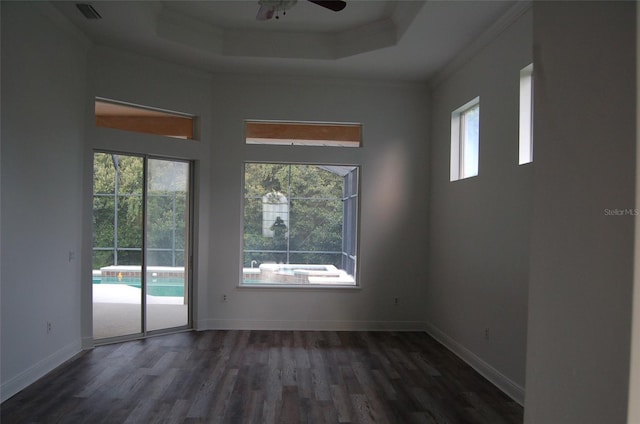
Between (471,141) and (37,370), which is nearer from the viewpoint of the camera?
(37,370)

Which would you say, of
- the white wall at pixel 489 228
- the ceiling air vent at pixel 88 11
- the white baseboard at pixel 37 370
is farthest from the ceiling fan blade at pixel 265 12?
the white baseboard at pixel 37 370

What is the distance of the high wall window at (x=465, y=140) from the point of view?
15.0 ft

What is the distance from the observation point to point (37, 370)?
11.8 ft

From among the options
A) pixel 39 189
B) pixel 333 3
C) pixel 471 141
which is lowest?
pixel 39 189

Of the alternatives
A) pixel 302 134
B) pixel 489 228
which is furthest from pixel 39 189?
pixel 489 228

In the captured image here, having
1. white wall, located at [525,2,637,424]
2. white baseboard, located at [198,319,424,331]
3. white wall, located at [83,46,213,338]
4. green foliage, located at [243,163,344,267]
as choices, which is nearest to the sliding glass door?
white wall, located at [83,46,213,338]

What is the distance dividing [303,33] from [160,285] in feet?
11.1

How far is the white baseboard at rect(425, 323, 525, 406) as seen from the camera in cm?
340

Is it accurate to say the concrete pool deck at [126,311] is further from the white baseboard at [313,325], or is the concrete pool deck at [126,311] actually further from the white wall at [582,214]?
the white wall at [582,214]

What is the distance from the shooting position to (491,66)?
4.00 m

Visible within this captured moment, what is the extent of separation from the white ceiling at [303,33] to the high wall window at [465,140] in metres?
0.62

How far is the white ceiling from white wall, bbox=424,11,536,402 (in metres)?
0.37

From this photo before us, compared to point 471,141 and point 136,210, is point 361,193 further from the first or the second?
point 136,210

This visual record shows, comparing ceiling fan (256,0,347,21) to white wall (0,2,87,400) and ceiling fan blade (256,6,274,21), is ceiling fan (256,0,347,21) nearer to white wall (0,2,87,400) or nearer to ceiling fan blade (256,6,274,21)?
ceiling fan blade (256,6,274,21)
